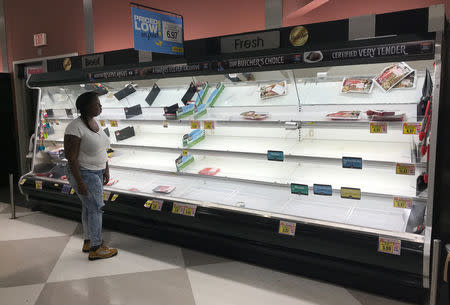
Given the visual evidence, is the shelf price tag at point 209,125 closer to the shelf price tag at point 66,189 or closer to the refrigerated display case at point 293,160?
the refrigerated display case at point 293,160

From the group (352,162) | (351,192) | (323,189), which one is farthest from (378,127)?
(323,189)

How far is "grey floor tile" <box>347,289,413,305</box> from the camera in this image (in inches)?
113

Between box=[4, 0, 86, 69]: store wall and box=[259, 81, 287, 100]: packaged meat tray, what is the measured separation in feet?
11.5

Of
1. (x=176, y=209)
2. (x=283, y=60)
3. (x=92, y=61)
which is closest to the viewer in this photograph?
(x=283, y=60)

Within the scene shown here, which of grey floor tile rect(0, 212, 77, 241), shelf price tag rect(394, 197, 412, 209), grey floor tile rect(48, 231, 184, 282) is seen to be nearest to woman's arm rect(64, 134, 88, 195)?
grey floor tile rect(48, 231, 184, 282)

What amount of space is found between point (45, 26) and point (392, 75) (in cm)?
581

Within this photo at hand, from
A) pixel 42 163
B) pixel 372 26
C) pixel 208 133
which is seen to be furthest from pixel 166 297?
pixel 42 163

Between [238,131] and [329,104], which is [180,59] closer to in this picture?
[238,131]

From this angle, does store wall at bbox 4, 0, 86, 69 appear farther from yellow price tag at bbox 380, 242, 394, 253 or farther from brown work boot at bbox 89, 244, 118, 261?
yellow price tag at bbox 380, 242, 394, 253

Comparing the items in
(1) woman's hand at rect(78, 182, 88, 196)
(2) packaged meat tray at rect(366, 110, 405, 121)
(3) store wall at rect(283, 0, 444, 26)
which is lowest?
(1) woman's hand at rect(78, 182, 88, 196)

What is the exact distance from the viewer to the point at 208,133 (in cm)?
429

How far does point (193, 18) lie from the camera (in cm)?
476

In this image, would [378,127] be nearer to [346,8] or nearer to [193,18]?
[346,8]

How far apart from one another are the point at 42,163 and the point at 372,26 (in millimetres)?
4761
